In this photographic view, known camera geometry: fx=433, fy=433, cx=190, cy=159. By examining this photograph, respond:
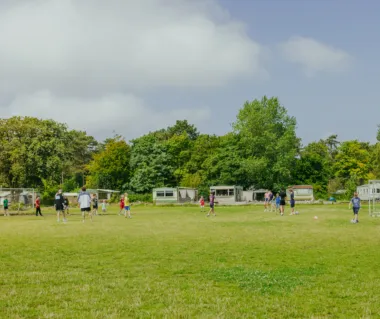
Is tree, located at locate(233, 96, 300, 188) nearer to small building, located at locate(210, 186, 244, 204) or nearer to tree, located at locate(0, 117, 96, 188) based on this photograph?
small building, located at locate(210, 186, 244, 204)

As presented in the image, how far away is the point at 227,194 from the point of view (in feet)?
234

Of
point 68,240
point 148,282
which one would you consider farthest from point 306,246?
point 68,240

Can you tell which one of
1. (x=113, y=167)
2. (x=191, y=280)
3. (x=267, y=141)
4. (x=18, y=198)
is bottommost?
(x=191, y=280)

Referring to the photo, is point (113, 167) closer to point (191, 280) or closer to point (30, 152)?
point (30, 152)

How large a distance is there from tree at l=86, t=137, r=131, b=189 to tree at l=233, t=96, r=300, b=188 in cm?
2319

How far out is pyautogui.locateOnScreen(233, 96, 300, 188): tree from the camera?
73.8 m

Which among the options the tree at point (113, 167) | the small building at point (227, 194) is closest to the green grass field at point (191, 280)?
the small building at point (227, 194)

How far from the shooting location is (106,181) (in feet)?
287

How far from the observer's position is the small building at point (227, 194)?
70.0 metres

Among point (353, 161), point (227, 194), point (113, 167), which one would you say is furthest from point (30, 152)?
point (353, 161)

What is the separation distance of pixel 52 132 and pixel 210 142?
30.6m

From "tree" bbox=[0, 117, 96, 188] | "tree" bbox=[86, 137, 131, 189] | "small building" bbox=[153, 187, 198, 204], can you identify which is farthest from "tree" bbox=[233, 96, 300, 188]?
"tree" bbox=[0, 117, 96, 188]

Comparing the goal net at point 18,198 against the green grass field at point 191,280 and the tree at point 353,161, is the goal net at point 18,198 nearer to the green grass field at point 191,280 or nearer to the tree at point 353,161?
the green grass field at point 191,280

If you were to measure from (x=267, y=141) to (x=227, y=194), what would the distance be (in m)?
12.2
